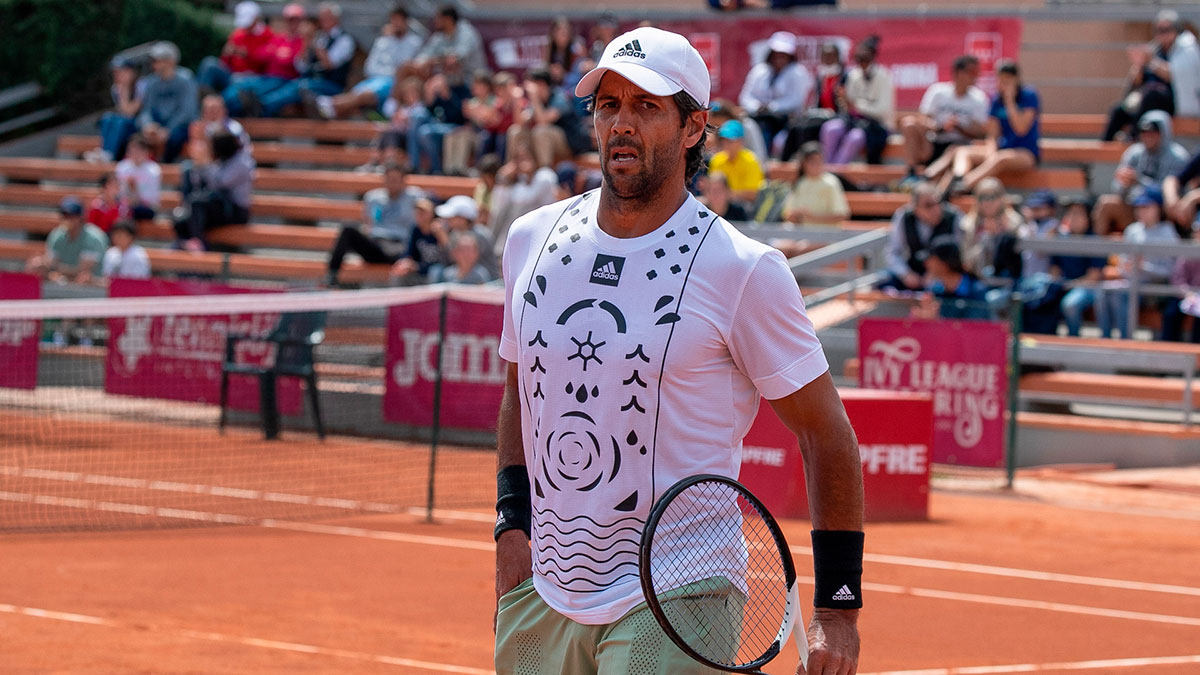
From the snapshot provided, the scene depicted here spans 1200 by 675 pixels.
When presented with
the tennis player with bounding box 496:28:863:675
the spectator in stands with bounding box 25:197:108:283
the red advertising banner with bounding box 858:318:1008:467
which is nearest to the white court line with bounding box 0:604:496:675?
the tennis player with bounding box 496:28:863:675

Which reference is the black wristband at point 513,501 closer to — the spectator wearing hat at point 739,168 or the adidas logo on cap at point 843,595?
the adidas logo on cap at point 843,595

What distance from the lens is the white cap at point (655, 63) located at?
3.30 metres

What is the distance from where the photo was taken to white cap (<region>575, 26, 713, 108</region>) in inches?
130

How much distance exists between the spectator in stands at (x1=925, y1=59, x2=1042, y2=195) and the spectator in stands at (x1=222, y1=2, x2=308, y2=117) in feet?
34.4

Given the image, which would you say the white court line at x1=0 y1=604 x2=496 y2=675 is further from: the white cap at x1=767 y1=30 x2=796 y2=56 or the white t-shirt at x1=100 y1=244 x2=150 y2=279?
the white cap at x1=767 y1=30 x2=796 y2=56

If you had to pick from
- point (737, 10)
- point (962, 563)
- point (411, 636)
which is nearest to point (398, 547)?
point (411, 636)

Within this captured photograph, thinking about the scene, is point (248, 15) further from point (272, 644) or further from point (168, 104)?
point (272, 644)

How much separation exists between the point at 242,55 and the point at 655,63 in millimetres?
21563

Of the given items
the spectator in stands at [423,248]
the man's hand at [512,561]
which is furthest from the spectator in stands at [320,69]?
the man's hand at [512,561]

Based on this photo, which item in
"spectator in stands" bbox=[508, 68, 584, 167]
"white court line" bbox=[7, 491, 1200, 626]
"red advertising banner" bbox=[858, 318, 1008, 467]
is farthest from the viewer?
"spectator in stands" bbox=[508, 68, 584, 167]

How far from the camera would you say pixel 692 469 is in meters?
3.28

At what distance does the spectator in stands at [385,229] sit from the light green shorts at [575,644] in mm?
13589

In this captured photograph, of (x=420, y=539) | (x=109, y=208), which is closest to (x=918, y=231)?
(x=420, y=539)

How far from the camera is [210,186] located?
20.3 m
